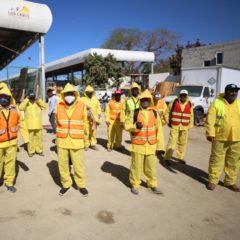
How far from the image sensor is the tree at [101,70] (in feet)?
79.0

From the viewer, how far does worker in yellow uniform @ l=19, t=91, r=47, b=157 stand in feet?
23.6

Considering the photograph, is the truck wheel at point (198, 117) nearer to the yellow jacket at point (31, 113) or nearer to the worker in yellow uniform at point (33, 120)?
the worker in yellow uniform at point (33, 120)

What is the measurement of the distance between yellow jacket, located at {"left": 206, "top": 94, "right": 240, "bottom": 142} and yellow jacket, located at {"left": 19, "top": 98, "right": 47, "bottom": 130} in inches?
183

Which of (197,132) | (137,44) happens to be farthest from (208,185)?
(137,44)

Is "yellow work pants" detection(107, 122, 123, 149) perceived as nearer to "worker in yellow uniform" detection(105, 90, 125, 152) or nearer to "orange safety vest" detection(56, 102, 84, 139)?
"worker in yellow uniform" detection(105, 90, 125, 152)

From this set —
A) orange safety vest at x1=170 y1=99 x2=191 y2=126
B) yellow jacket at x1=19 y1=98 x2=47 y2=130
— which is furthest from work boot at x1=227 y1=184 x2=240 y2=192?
yellow jacket at x1=19 y1=98 x2=47 y2=130

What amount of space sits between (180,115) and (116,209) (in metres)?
3.27

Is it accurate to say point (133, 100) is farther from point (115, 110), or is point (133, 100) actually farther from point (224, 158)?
point (224, 158)

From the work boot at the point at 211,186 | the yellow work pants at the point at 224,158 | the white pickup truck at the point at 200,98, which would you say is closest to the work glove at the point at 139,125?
the yellow work pants at the point at 224,158

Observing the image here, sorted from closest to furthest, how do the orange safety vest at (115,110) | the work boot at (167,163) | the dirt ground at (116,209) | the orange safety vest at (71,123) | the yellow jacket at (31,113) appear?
the dirt ground at (116,209)
the orange safety vest at (71,123)
the work boot at (167,163)
the yellow jacket at (31,113)
the orange safety vest at (115,110)

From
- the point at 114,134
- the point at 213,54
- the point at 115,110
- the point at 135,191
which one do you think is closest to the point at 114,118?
the point at 115,110

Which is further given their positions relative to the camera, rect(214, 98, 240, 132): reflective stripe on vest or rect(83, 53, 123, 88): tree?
rect(83, 53, 123, 88): tree

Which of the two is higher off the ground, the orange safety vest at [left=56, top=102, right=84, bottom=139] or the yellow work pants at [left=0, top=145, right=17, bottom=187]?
the orange safety vest at [left=56, top=102, right=84, bottom=139]

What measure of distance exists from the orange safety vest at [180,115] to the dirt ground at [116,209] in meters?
1.25
